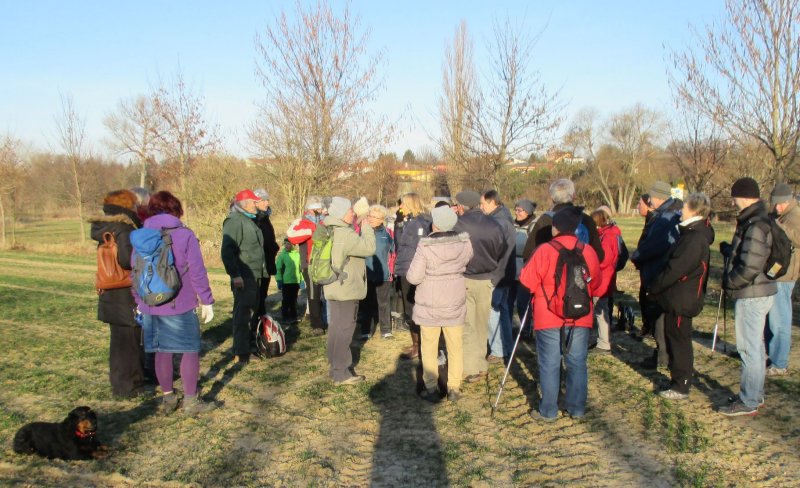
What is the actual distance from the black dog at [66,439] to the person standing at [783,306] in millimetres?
6238

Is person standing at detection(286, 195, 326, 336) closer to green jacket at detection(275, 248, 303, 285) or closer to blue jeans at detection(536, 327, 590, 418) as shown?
green jacket at detection(275, 248, 303, 285)

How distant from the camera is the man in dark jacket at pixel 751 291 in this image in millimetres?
4828

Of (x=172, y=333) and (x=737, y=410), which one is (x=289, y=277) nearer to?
(x=172, y=333)

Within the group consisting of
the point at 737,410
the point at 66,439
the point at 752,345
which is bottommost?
the point at 737,410

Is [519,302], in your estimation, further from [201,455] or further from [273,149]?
[273,149]

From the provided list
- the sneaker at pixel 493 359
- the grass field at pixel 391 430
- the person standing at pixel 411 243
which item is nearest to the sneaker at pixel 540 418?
the grass field at pixel 391 430

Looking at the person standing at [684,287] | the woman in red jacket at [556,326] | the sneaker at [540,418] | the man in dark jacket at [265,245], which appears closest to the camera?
the woman in red jacket at [556,326]

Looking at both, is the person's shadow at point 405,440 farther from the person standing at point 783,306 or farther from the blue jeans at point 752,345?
the person standing at point 783,306

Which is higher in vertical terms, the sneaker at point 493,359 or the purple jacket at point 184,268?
the purple jacket at point 184,268

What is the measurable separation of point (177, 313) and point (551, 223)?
3651mm

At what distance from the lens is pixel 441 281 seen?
5246 millimetres

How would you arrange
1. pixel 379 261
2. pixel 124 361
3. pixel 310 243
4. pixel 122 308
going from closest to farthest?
pixel 122 308, pixel 124 361, pixel 379 261, pixel 310 243

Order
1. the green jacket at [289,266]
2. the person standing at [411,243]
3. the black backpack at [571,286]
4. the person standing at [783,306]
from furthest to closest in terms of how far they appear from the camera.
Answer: the green jacket at [289,266]
the person standing at [411,243]
the person standing at [783,306]
the black backpack at [571,286]

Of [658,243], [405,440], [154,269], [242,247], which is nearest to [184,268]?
[154,269]
